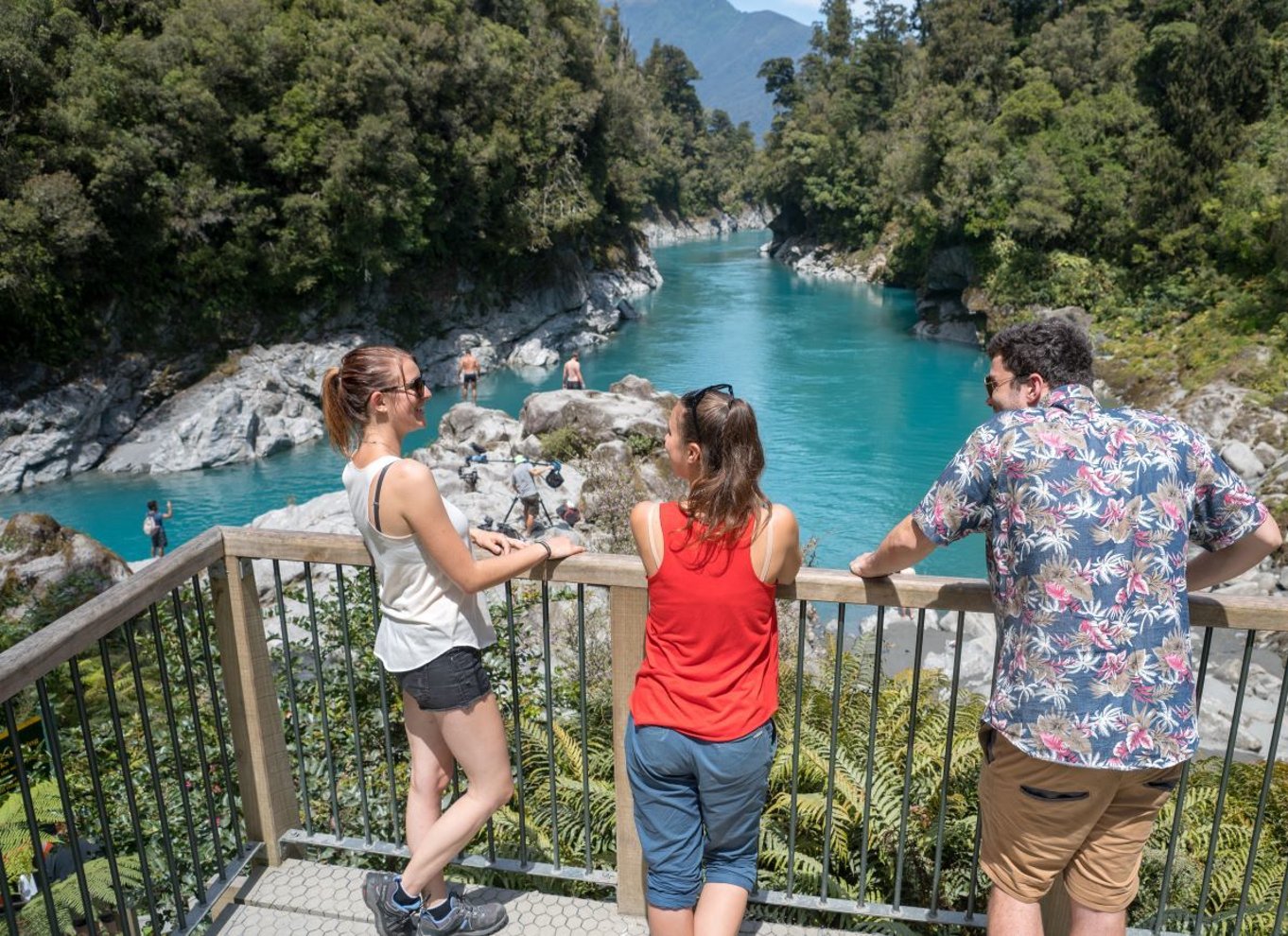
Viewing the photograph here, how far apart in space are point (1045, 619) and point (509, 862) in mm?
2061

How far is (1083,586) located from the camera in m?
2.08

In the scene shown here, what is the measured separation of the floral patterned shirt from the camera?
206 cm

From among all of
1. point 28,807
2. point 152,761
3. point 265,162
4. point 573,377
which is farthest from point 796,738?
point 265,162

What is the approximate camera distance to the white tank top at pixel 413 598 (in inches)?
98.5

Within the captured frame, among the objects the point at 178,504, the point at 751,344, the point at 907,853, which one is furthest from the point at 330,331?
the point at 907,853

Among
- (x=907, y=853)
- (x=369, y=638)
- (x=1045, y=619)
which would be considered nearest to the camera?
(x=1045, y=619)

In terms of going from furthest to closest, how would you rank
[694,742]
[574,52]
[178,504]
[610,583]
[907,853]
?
[574,52]
[178,504]
[907,853]
[610,583]
[694,742]

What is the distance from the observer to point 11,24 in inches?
813

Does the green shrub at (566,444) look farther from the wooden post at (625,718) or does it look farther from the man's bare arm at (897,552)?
the man's bare arm at (897,552)

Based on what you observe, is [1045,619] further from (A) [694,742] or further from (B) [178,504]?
(B) [178,504]

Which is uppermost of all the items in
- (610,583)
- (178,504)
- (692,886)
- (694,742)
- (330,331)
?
(610,583)

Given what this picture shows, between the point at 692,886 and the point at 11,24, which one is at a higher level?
the point at 11,24

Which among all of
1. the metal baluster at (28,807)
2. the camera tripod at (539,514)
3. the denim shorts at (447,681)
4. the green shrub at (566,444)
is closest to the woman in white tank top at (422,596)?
the denim shorts at (447,681)

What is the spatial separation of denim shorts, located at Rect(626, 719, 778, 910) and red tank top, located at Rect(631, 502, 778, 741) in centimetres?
5
